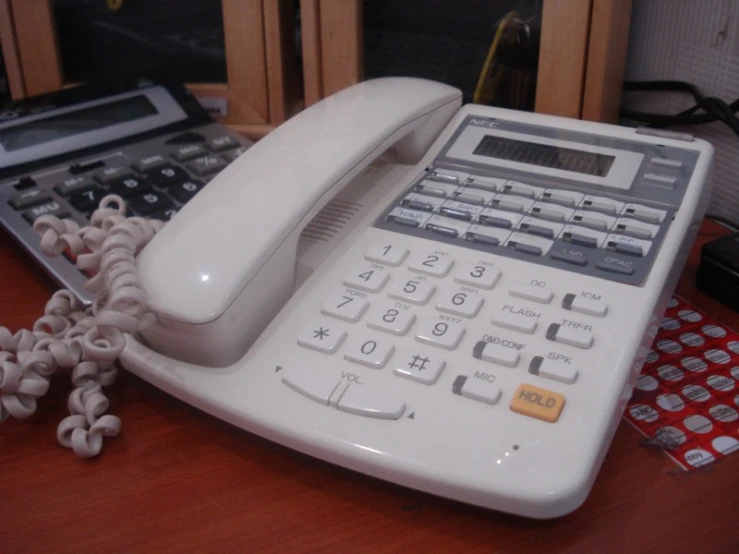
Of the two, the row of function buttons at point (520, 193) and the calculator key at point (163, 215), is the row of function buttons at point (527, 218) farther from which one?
the calculator key at point (163, 215)

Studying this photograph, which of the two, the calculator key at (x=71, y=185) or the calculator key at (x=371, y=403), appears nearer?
the calculator key at (x=371, y=403)

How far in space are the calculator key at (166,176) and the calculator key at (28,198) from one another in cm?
7

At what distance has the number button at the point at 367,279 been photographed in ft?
1.41

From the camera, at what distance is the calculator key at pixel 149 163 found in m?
0.59

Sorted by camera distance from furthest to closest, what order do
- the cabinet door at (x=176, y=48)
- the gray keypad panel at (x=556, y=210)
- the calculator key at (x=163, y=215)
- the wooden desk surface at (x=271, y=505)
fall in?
the cabinet door at (x=176, y=48), the calculator key at (x=163, y=215), the gray keypad panel at (x=556, y=210), the wooden desk surface at (x=271, y=505)

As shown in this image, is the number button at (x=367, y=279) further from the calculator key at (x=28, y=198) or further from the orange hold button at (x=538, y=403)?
the calculator key at (x=28, y=198)

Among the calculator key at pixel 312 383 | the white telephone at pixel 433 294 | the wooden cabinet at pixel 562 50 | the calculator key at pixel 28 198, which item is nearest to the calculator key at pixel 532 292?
the white telephone at pixel 433 294

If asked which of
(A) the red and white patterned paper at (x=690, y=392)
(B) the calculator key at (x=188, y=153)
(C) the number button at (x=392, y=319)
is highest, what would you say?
(B) the calculator key at (x=188, y=153)

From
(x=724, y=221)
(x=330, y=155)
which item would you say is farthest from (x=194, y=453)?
(x=724, y=221)

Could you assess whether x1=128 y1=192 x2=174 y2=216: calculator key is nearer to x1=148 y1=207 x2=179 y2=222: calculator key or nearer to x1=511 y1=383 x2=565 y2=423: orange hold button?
x1=148 y1=207 x2=179 y2=222: calculator key

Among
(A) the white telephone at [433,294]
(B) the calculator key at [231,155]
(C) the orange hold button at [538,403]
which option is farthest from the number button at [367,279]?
(B) the calculator key at [231,155]

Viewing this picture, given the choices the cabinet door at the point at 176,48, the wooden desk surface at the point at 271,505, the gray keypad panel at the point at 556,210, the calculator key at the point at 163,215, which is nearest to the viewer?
the wooden desk surface at the point at 271,505

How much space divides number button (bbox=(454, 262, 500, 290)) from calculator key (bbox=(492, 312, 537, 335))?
26mm

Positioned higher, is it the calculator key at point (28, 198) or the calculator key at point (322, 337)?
the calculator key at point (28, 198)
